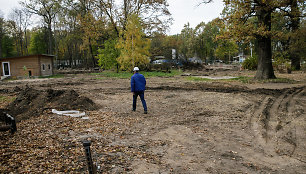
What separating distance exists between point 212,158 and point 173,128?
227cm

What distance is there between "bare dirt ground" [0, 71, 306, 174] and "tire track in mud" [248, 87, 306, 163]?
0.06ft

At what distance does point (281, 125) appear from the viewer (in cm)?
684

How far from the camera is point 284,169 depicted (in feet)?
13.6

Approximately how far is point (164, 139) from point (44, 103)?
611cm

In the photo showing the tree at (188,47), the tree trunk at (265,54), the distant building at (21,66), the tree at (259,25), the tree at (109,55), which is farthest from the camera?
the tree at (188,47)

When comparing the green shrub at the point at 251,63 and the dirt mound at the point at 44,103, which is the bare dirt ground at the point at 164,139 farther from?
Answer: the green shrub at the point at 251,63

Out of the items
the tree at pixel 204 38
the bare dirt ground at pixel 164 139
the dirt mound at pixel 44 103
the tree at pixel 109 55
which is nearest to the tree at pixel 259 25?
the bare dirt ground at pixel 164 139

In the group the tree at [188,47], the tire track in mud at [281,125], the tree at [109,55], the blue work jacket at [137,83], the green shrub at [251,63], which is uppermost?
the tree at [188,47]

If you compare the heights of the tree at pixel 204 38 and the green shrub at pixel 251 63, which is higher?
the tree at pixel 204 38

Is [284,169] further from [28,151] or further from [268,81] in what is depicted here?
[268,81]

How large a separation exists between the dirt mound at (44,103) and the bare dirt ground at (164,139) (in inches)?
1.8

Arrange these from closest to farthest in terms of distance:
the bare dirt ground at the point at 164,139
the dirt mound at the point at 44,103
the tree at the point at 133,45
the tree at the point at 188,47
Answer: the bare dirt ground at the point at 164,139, the dirt mound at the point at 44,103, the tree at the point at 133,45, the tree at the point at 188,47

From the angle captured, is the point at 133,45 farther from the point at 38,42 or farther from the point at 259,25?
the point at 38,42

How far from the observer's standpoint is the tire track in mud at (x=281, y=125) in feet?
16.7
